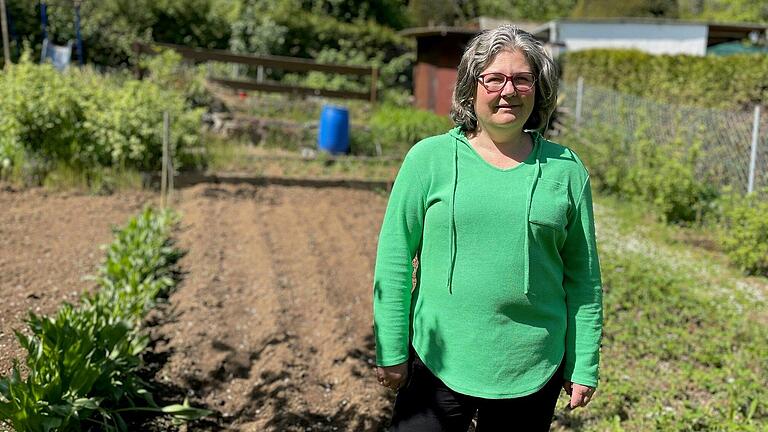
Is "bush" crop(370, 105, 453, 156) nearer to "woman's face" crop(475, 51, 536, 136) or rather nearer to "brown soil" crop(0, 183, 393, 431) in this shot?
"brown soil" crop(0, 183, 393, 431)

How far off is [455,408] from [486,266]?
0.40 m

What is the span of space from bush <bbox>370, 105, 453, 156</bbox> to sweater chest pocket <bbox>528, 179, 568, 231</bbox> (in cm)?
902

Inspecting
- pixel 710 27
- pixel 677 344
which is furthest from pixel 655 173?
pixel 710 27

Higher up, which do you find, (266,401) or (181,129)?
(181,129)

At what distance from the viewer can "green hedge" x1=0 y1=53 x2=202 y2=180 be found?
7820 millimetres

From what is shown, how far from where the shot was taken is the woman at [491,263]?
6.56 ft

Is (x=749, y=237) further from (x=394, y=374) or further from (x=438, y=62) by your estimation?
(x=438, y=62)

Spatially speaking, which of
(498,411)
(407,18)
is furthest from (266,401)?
(407,18)

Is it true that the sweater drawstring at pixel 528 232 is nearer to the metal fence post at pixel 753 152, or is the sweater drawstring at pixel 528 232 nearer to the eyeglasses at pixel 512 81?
the eyeglasses at pixel 512 81

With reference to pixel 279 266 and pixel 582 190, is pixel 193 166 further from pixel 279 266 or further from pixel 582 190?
pixel 582 190

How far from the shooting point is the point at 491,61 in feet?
6.65

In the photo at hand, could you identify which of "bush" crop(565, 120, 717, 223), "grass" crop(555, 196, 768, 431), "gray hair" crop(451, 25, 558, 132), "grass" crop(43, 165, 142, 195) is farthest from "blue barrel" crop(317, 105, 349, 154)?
"gray hair" crop(451, 25, 558, 132)

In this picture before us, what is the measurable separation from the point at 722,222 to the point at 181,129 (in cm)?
593

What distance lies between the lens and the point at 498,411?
212cm
